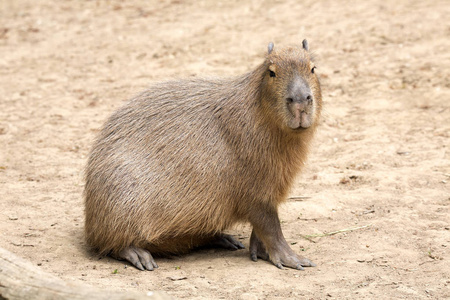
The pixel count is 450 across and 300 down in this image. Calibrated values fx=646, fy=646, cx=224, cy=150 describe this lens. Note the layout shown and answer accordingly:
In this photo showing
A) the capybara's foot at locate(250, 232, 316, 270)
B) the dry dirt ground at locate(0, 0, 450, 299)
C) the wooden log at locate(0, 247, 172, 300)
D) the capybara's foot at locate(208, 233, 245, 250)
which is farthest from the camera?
the capybara's foot at locate(208, 233, 245, 250)

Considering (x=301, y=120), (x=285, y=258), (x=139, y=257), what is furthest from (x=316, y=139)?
(x=139, y=257)

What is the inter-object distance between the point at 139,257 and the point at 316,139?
255 cm

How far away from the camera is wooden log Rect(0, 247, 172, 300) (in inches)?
100

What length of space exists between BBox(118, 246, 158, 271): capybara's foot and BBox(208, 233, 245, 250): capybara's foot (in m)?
Result: 0.55

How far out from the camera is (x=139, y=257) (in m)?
4.13

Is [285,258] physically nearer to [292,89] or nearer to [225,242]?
[225,242]

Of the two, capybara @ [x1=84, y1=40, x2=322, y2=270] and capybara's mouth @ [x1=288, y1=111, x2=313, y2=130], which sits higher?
capybara's mouth @ [x1=288, y1=111, x2=313, y2=130]

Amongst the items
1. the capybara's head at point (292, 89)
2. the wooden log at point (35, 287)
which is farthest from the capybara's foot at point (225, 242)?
the wooden log at point (35, 287)

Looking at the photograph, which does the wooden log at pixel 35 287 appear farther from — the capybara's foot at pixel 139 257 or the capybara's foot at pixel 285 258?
the capybara's foot at pixel 285 258

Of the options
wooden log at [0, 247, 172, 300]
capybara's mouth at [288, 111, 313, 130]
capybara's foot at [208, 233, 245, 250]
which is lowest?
capybara's foot at [208, 233, 245, 250]

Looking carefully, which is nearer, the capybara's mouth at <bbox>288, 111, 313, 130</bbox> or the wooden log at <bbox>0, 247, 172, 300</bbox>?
the wooden log at <bbox>0, 247, 172, 300</bbox>

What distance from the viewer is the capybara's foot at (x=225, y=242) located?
14.9 feet

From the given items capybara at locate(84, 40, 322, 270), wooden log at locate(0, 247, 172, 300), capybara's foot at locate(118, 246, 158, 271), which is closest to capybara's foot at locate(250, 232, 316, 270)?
capybara at locate(84, 40, 322, 270)

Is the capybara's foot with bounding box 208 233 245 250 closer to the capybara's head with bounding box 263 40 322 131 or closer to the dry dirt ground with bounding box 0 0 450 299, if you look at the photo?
the dry dirt ground with bounding box 0 0 450 299
